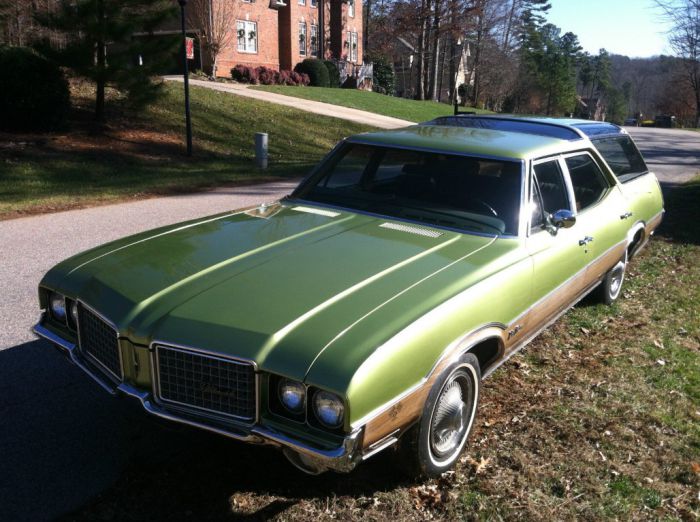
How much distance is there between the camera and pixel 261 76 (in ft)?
110

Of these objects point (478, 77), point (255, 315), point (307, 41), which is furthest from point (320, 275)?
point (478, 77)

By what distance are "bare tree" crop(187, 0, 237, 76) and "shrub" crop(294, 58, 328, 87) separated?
5.59 m

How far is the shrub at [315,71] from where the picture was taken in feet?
120

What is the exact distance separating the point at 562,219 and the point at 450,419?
160cm

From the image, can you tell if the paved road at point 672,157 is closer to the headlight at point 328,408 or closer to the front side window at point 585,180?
the front side window at point 585,180

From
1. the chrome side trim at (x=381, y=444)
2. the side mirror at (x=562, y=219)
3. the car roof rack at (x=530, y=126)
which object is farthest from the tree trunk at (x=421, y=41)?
the chrome side trim at (x=381, y=444)

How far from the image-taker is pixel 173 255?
348cm

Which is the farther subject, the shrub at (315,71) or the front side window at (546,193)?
the shrub at (315,71)

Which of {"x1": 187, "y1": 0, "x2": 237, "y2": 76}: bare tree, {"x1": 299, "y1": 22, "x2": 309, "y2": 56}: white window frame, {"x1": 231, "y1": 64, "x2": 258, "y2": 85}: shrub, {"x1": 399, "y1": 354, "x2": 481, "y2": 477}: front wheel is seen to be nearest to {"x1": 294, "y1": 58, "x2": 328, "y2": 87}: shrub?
{"x1": 299, "y1": 22, "x2": 309, "y2": 56}: white window frame

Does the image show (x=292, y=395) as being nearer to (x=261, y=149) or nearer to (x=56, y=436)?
(x=56, y=436)

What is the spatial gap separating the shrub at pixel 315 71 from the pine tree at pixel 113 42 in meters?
20.0

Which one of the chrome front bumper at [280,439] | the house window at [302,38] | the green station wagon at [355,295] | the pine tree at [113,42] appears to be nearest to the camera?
the chrome front bumper at [280,439]

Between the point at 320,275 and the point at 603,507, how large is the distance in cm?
176

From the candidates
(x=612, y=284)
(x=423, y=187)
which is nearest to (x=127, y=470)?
(x=423, y=187)
